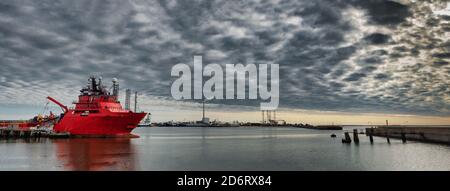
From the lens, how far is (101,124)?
208 feet

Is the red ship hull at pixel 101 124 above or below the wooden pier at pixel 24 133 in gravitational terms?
above

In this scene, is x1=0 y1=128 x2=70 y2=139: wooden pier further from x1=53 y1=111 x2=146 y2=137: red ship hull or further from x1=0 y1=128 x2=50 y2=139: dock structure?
x1=53 y1=111 x2=146 y2=137: red ship hull

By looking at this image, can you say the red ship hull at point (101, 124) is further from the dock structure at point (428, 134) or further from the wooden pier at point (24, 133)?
the dock structure at point (428, 134)

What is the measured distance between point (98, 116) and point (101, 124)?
2.06 m

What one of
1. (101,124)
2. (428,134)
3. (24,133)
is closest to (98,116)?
(101,124)

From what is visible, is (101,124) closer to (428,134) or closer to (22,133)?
(22,133)

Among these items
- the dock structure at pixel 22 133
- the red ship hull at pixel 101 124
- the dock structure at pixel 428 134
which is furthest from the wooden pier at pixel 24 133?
the dock structure at pixel 428 134

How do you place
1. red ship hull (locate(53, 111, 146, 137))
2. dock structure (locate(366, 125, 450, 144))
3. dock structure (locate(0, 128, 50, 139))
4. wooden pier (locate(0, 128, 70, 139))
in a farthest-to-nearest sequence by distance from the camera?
dock structure (locate(0, 128, 50, 139)) → wooden pier (locate(0, 128, 70, 139)) → red ship hull (locate(53, 111, 146, 137)) → dock structure (locate(366, 125, 450, 144))

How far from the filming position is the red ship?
6291 centimetres

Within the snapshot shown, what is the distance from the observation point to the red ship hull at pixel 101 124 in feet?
206

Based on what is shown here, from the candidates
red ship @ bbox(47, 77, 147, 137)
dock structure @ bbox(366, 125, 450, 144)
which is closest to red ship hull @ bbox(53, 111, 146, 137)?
red ship @ bbox(47, 77, 147, 137)
